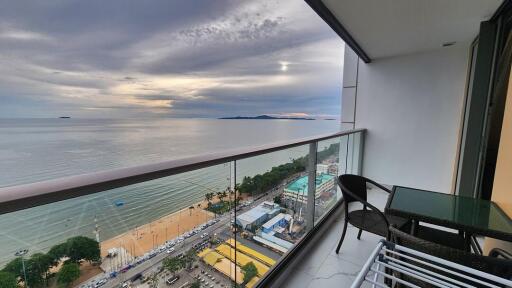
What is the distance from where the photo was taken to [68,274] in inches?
28.3

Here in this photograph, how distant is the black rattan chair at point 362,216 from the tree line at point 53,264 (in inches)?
79.9

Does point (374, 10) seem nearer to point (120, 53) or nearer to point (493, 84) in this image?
point (493, 84)

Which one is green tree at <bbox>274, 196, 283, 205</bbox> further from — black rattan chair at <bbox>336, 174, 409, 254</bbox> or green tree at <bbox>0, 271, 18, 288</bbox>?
green tree at <bbox>0, 271, 18, 288</bbox>

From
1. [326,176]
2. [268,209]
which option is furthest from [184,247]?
[326,176]

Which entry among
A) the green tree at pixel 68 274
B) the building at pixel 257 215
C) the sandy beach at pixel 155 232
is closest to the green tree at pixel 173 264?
the sandy beach at pixel 155 232

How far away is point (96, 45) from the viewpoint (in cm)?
532

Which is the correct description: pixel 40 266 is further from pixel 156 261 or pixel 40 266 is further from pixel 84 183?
pixel 156 261

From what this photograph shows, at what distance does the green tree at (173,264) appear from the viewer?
1.06 meters

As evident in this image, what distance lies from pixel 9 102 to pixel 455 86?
21.6 ft

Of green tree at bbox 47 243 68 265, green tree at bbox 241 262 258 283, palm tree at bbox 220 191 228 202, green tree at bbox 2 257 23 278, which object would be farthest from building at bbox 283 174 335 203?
green tree at bbox 2 257 23 278

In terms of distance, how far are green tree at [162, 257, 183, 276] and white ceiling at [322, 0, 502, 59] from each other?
260 centimetres

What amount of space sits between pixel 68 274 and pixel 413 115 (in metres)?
5.03

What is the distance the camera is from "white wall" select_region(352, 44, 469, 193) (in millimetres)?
3781

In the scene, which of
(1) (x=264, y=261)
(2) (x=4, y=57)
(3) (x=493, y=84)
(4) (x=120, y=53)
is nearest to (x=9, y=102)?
(2) (x=4, y=57)
